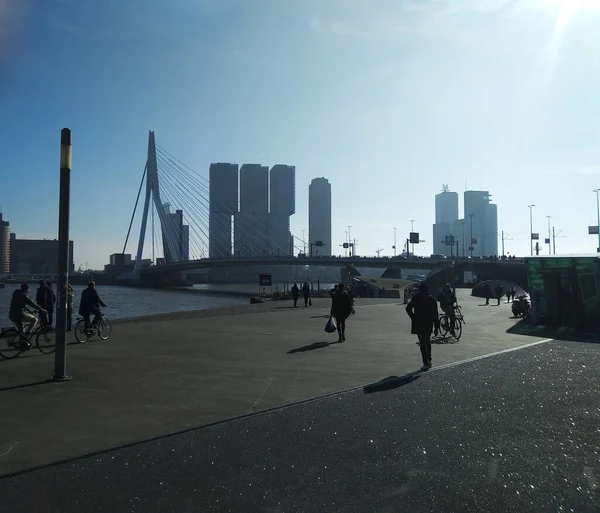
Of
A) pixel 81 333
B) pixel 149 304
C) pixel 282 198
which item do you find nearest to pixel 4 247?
pixel 282 198

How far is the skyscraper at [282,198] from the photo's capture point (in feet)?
447

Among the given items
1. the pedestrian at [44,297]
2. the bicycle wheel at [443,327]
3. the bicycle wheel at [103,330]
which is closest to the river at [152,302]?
the pedestrian at [44,297]

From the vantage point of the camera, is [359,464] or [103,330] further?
[103,330]

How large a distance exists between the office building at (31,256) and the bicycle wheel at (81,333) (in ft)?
417

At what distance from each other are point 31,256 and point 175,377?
139m

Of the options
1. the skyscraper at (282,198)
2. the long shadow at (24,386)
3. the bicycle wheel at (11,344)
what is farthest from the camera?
the skyscraper at (282,198)

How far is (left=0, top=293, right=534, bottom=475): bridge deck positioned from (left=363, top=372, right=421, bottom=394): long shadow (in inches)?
12.9

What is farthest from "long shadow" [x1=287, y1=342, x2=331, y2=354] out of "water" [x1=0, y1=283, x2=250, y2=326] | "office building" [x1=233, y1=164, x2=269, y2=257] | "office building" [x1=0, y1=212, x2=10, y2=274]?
"office building" [x1=0, y1=212, x2=10, y2=274]

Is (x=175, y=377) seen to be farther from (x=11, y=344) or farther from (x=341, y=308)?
(x=341, y=308)

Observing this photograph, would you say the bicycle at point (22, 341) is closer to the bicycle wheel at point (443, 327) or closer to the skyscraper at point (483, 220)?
the bicycle wheel at point (443, 327)

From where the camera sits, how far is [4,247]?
122875 millimetres

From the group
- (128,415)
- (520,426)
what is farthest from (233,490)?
(520,426)

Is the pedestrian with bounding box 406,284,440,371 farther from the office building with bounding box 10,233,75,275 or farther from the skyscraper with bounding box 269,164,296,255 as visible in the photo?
the office building with bounding box 10,233,75,275

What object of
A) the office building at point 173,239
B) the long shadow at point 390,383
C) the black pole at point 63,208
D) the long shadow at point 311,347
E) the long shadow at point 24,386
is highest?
the office building at point 173,239
